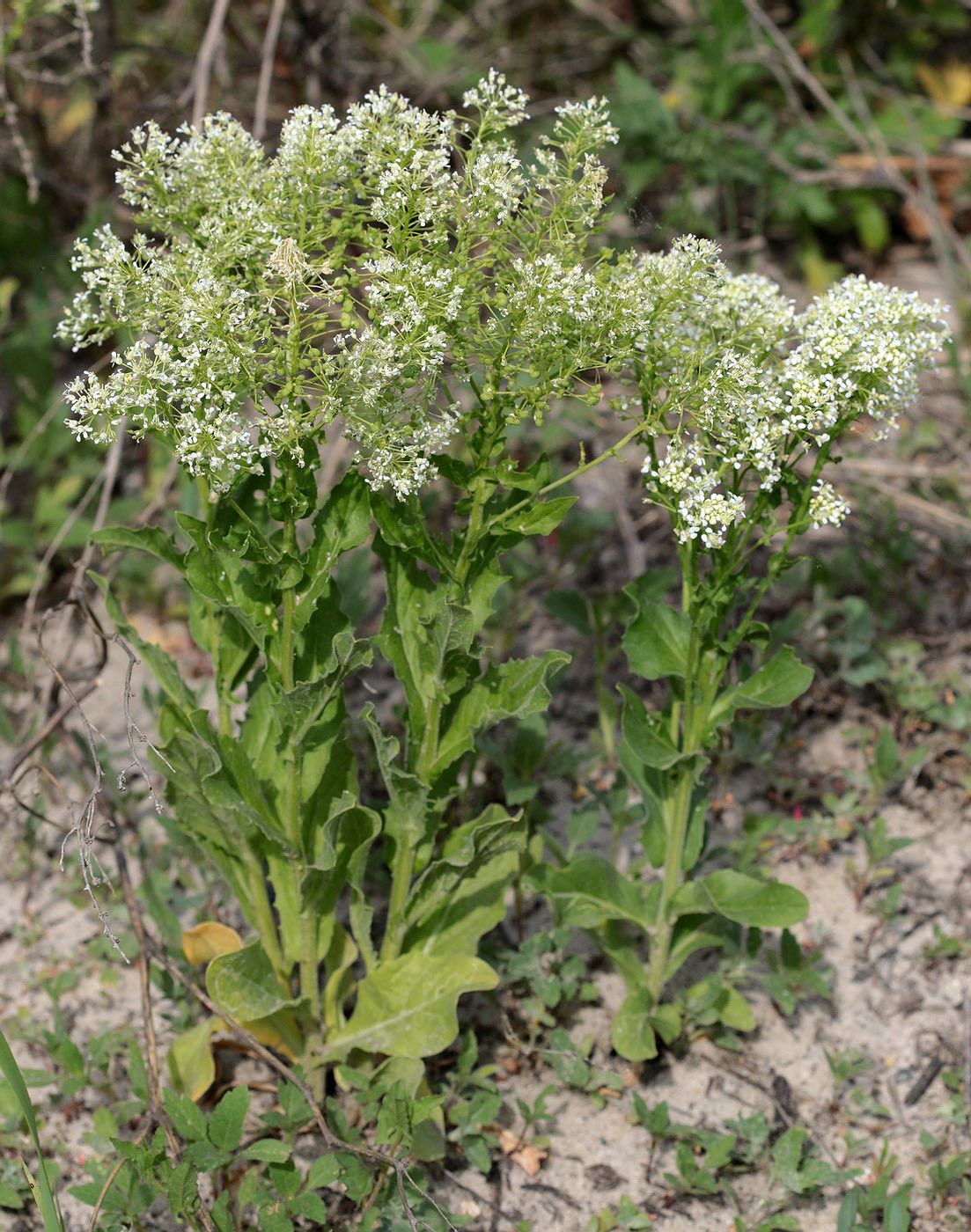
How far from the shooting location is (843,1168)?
8.48 ft

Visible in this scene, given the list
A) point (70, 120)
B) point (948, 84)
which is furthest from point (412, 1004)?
point (948, 84)

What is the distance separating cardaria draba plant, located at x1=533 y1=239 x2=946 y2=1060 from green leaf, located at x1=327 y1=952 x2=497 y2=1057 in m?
0.26

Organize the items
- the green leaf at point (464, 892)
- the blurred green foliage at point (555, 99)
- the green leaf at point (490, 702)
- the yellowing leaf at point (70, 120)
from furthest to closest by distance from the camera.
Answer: the yellowing leaf at point (70, 120), the blurred green foliage at point (555, 99), the green leaf at point (464, 892), the green leaf at point (490, 702)

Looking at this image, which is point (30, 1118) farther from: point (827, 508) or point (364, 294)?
point (827, 508)

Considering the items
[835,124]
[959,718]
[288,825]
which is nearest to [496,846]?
[288,825]

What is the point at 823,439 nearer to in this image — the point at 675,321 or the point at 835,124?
the point at 675,321

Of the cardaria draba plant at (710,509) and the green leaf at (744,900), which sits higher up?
the cardaria draba plant at (710,509)

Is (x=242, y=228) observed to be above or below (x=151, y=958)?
above

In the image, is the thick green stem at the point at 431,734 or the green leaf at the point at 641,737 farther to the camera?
the green leaf at the point at 641,737

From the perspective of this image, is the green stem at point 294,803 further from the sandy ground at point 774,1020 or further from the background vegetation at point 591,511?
the sandy ground at point 774,1020

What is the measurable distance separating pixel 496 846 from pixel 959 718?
1476mm

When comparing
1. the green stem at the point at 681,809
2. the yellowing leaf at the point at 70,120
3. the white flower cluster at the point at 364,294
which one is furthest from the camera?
the yellowing leaf at the point at 70,120

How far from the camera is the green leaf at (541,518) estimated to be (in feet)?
6.75

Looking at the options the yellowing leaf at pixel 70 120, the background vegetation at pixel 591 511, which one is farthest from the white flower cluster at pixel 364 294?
the yellowing leaf at pixel 70 120
